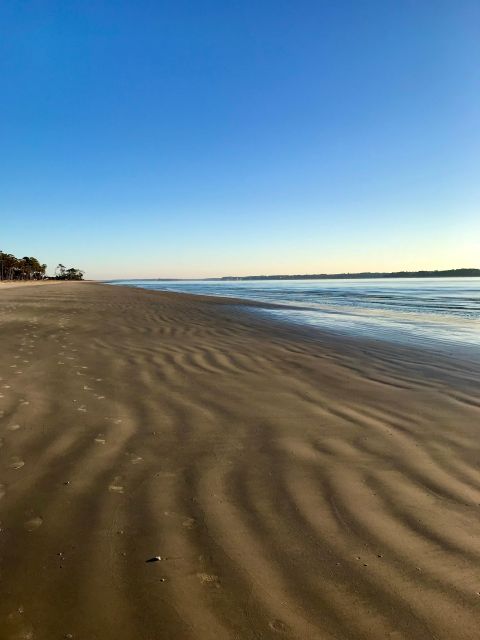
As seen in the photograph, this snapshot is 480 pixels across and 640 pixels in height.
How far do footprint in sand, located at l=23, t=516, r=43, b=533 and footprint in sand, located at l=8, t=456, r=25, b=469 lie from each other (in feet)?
2.78

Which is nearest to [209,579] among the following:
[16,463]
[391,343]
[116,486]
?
[116,486]

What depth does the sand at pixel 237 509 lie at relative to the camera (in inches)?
74.6

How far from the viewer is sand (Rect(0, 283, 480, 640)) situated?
1895mm

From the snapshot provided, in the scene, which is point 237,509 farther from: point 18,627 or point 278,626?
point 18,627

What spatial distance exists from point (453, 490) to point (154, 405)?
3337 millimetres

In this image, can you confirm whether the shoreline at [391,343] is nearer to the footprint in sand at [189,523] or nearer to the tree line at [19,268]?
the footprint in sand at [189,523]

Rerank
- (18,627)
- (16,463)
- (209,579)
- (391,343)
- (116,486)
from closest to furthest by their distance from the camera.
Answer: (18,627) < (209,579) < (116,486) < (16,463) < (391,343)

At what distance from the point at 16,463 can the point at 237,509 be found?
6.58 ft

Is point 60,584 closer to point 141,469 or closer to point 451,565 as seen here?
point 141,469

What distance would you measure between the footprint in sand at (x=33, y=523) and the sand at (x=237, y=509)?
0.01m

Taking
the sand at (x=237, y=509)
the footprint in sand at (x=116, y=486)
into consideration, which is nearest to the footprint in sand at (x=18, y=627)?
the sand at (x=237, y=509)

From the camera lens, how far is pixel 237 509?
274 centimetres

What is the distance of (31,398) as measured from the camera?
16.6 feet

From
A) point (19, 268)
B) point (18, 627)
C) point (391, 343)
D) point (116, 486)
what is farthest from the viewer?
point (19, 268)
